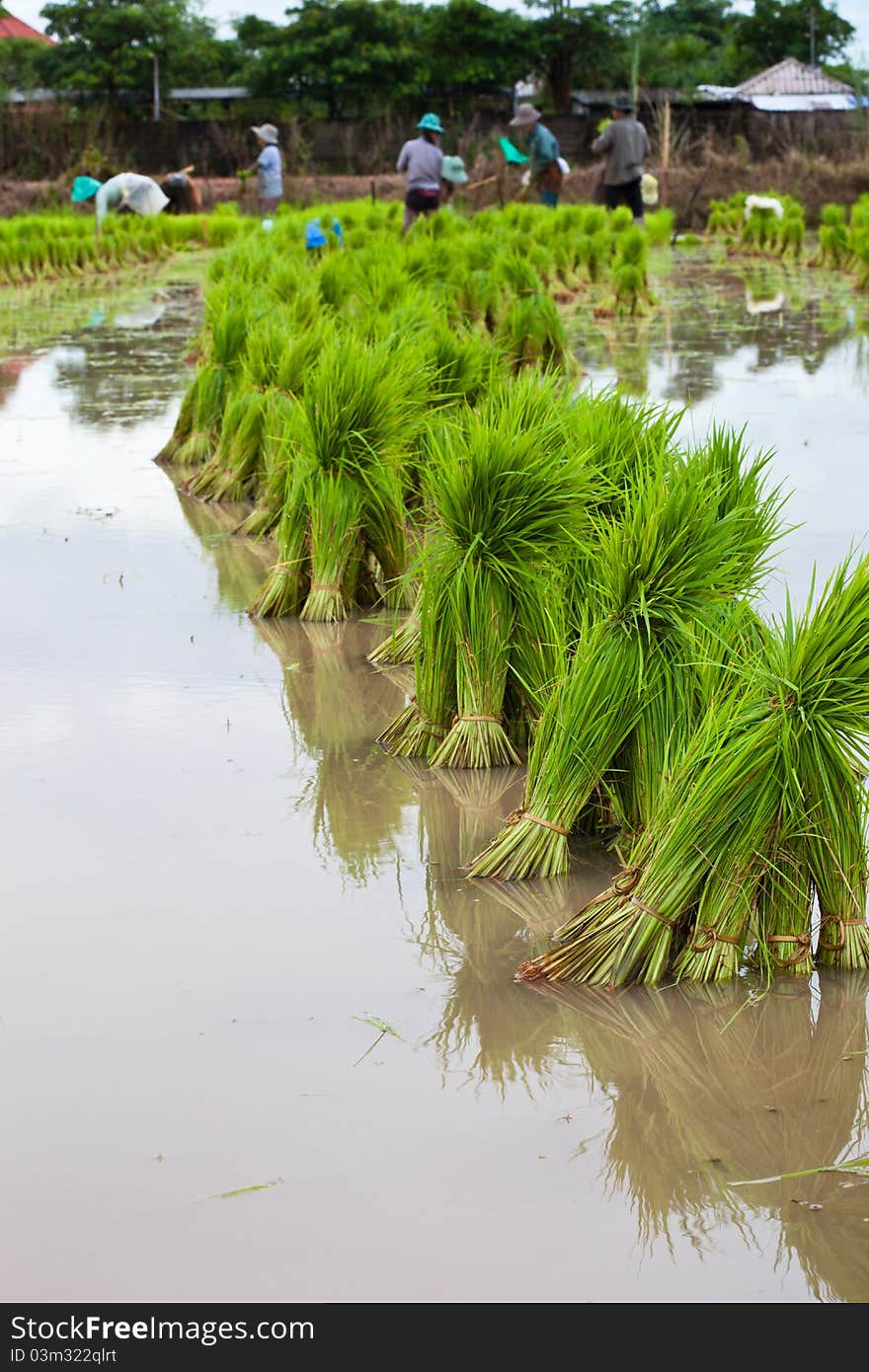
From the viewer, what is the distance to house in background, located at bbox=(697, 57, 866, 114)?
38719 millimetres

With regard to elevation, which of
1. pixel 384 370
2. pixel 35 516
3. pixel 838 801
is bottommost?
pixel 35 516

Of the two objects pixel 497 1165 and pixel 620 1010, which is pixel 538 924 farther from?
pixel 497 1165

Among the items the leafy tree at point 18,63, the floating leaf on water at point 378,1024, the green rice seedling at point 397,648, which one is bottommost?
the green rice seedling at point 397,648

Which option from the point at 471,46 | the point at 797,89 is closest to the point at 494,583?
the point at 471,46

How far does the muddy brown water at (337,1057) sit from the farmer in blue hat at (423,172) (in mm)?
10226

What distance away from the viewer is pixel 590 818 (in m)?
3.22

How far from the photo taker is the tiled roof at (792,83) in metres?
40.5

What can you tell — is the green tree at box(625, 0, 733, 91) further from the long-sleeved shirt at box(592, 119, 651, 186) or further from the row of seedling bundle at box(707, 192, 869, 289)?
the long-sleeved shirt at box(592, 119, 651, 186)

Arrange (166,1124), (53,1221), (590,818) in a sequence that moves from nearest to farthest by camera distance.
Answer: (53,1221)
(166,1124)
(590,818)

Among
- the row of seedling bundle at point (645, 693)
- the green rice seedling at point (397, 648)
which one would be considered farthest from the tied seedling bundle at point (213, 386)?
the row of seedling bundle at point (645, 693)

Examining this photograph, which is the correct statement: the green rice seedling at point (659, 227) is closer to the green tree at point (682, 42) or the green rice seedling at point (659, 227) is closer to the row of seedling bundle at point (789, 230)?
the row of seedling bundle at point (789, 230)

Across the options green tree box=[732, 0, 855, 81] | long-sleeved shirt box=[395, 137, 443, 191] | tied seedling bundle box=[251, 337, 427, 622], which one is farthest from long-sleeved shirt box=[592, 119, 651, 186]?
green tree box=[732, 0, 855, 81]
